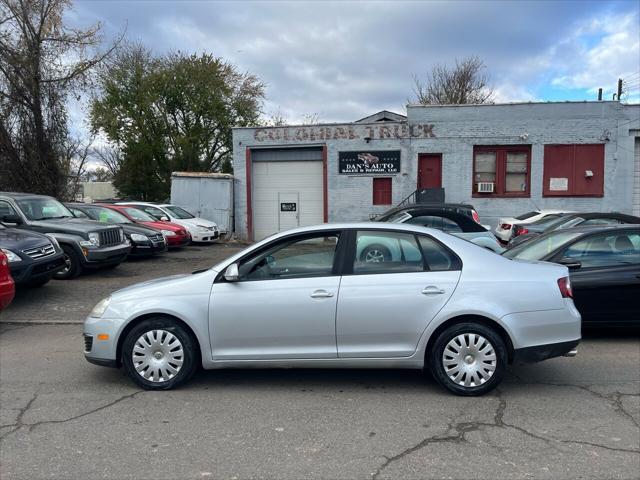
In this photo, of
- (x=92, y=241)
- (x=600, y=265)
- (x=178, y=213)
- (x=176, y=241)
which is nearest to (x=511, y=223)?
(x=600, y=265)

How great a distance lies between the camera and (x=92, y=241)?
1105 cm

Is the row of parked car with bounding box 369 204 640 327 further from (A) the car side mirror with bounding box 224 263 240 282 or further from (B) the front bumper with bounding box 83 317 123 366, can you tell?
(B) the front bumper with bounding box 83 317 123 366

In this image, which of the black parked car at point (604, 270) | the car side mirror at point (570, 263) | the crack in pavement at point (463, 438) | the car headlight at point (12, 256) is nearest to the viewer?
the crack in pavement at point (463, 438)

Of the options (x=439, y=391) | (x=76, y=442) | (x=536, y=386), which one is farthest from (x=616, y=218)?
(x=76, y=442)

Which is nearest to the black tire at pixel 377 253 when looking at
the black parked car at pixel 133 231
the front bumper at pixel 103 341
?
the front bumper at pixel 103 341

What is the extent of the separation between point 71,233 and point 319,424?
28.6ft

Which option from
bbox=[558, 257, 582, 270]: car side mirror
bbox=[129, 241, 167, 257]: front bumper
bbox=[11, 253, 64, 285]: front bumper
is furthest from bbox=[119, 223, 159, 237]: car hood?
bbox=[558, 257, 582, 270]: car side mirror

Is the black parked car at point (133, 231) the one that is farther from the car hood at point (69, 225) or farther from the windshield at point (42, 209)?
the car hood at point (69, 225)

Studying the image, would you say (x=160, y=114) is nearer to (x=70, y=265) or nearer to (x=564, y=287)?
(x=70, y=265)

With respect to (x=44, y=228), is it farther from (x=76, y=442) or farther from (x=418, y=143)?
(x=418, y=143)

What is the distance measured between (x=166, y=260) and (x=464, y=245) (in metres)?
11.3

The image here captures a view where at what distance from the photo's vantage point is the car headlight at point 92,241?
35.9 feet

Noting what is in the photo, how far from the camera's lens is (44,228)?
35.9ft

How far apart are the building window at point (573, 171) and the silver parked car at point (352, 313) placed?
641 inches
